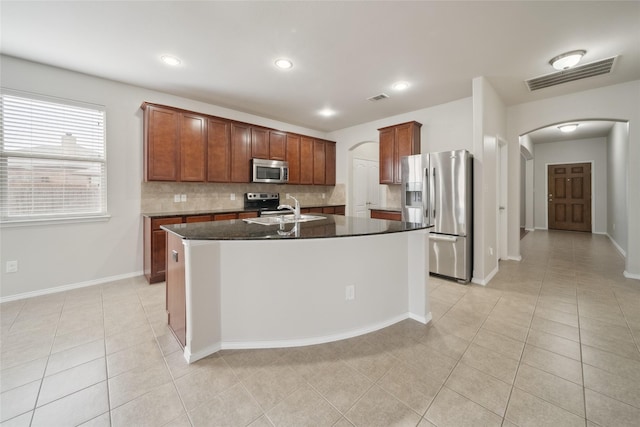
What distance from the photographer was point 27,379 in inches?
66.2

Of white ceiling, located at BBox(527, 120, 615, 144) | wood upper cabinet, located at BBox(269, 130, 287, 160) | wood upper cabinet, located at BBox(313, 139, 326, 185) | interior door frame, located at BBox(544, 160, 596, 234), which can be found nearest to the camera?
wood upper cabinet, located at BBox(269, 130, 287, 160)

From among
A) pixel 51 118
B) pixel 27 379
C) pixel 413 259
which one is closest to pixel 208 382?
pixel 27 379

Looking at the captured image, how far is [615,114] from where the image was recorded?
3.67 metres

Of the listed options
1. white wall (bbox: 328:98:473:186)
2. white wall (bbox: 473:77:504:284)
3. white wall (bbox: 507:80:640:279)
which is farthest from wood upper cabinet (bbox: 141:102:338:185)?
white wall (bbox: 507:80:640:279)

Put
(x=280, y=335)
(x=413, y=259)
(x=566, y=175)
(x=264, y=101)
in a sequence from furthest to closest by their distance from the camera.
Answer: (x=566, y=175), (x=264, y=101), (x=413, y=259), (x=280, y=335)

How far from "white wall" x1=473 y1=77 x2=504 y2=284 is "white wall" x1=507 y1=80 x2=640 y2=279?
3.67ft

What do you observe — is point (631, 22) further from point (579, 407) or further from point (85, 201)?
point (85, 201)

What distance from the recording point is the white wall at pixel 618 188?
15.9ft

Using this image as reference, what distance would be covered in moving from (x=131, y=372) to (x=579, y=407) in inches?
108

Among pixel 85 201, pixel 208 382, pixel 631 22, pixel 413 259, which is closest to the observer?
pixel 208 382

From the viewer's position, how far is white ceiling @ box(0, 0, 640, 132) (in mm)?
2168

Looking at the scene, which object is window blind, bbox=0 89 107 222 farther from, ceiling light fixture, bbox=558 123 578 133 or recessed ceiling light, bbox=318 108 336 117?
ceiling light fixture, bbox=558 123 578 133

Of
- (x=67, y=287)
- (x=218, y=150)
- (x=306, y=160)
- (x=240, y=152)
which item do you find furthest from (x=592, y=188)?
(x=67, y=287)

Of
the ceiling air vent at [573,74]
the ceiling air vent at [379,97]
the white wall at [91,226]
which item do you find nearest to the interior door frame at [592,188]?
the ceiling air vent at [573,74]
